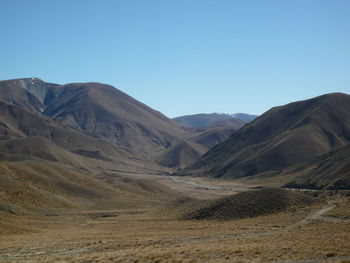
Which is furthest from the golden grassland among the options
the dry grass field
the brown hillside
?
the brown hillside

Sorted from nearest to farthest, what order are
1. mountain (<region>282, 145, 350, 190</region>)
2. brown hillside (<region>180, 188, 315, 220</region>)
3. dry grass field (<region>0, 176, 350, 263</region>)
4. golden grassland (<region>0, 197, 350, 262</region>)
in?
1. golden grassland (<region>0, 197, 350, 262</region>)
2. dry grass field (<region>0, 176, 350, 263</region>)
3. brown hillside (<region>180, 188, 315, 220</region>)
4. mountain (<region>282, 145, 350, 190</region>)

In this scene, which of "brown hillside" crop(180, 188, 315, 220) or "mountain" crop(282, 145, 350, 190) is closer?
"brown hillside" crop(180, 188, 315, 220)

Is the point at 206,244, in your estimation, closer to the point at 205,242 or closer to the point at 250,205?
the point at 205,242

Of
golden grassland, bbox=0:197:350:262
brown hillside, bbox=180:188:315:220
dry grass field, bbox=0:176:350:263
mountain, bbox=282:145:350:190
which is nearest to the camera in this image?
golden grassland, bbox=0:197:350:262

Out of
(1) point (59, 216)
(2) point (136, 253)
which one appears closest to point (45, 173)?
(1) point (59, 216)

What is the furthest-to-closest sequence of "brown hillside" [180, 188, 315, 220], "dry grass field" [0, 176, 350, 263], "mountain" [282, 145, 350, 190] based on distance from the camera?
1. "mountain" [282, 145, 350, 190]
2. "brown hillside" [180, 188, 315, 220]
3. "dry grass field" [0, 176, 350, 263]

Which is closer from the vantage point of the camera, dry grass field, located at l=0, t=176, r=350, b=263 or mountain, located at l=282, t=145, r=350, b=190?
dry grass field, located at l=0, t=176, r=350, b=263

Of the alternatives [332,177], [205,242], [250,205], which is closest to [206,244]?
[205,242]

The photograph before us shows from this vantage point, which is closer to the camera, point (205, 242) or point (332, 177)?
point (205, 242)

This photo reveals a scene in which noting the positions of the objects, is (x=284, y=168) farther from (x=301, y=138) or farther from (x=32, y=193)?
(x=32, y=193)

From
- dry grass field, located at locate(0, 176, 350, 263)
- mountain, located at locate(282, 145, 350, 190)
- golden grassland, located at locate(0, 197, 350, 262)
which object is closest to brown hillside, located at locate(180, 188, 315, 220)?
dry grass field, located at locate(0, 176, 350, 263)

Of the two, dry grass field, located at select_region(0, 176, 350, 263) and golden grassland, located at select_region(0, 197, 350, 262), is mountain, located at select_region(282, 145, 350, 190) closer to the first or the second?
dry grass field, located at select_region(0, 176, 350, 263)

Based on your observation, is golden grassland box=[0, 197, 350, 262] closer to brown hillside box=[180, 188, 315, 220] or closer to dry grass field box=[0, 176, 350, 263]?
dry grass field box=[0, 176, 350, 263]

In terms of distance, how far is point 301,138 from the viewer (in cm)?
18400
